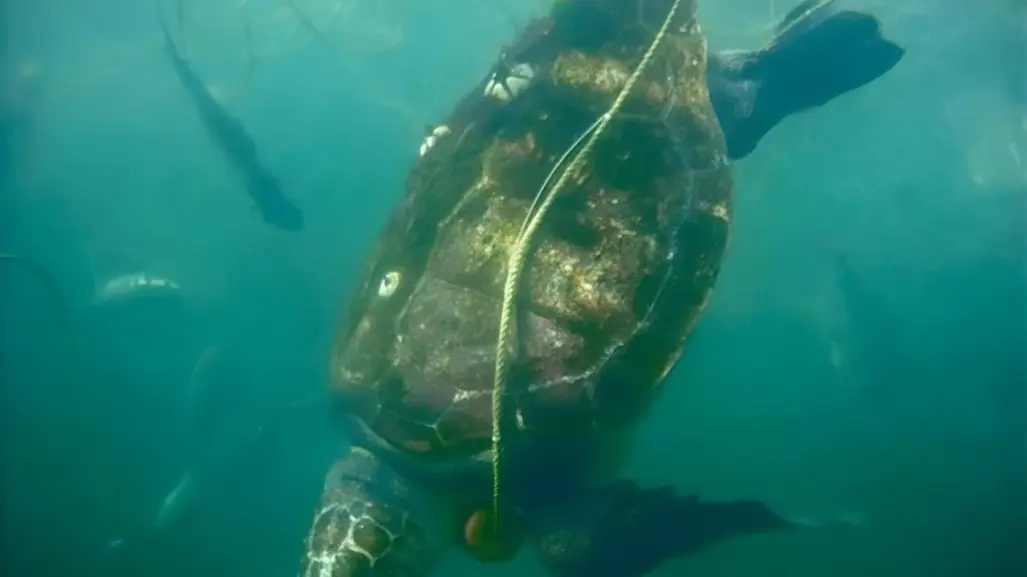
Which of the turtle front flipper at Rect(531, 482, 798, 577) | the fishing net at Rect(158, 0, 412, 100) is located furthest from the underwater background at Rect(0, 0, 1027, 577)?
the turtle front flipper at Rect(531, 482, 798, 577)

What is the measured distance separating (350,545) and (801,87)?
405 cm

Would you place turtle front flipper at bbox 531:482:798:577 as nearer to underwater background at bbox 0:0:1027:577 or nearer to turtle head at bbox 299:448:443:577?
turtle head at bbox 299:448:443:577

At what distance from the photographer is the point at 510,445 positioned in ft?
10.0

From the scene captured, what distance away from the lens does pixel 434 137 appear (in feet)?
12.5

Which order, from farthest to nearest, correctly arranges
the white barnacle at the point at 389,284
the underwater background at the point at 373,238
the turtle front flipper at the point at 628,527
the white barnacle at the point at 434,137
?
1. the underwater background at the point at 373,238
2. the white barnacle at the point at 434,137
3. the white barnacle at the point at 389,284
4. the turtle front flipper at the point at 628,527

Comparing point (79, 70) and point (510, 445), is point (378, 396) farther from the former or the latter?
point (79, 70)

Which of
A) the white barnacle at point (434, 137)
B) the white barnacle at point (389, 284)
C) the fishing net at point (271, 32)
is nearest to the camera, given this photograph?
the white barnacle at point (389, 284)

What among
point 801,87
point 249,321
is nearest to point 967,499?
point 801,87

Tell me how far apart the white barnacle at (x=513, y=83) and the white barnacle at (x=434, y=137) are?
402mm

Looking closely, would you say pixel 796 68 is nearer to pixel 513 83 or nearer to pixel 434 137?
pixel 513 83

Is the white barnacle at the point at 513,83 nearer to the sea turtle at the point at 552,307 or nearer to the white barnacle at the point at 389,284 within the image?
the sea turtle at the point at 552,307

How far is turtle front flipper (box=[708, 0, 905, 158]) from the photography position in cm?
378

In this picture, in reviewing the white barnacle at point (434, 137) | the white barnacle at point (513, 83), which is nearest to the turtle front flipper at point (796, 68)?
the white barnacle at point (513, 83)

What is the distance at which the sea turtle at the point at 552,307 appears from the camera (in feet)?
10.1
